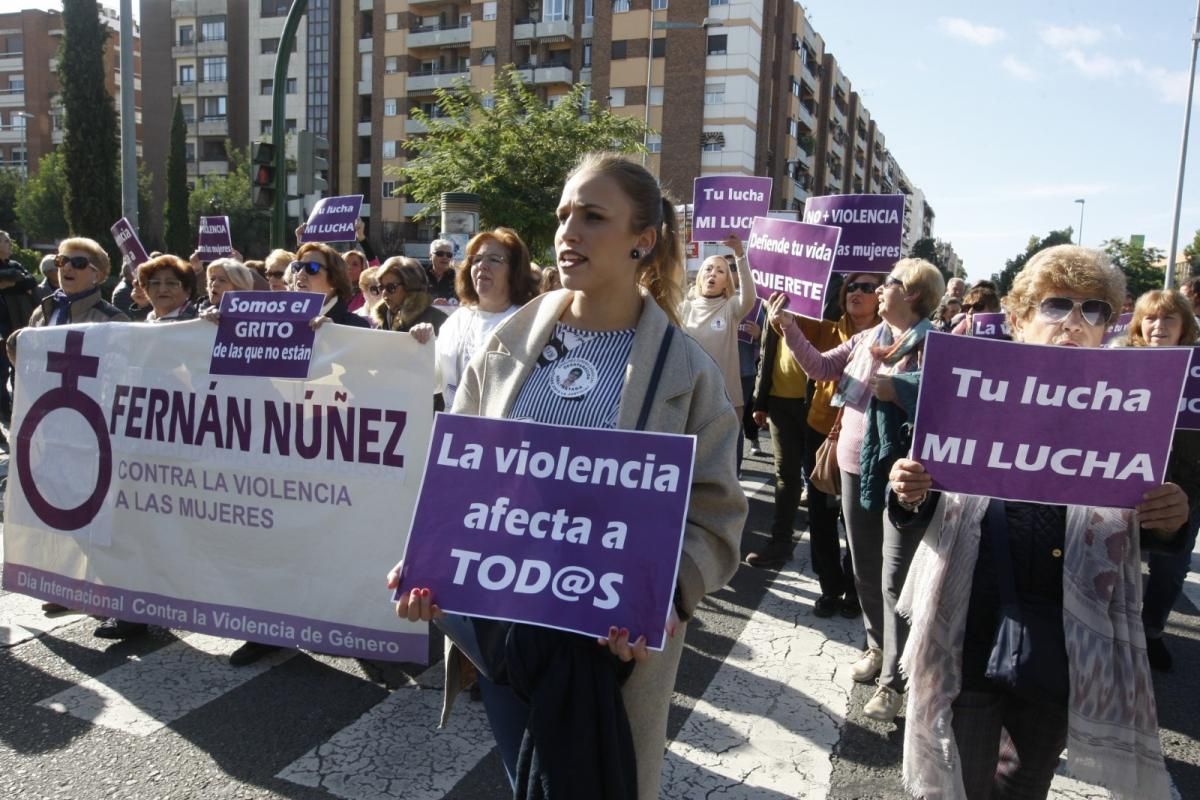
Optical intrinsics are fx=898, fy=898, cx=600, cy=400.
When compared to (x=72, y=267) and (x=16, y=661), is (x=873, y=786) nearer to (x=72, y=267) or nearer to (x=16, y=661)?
(x=16, y=661)

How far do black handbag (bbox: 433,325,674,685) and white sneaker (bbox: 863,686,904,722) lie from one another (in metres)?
2.31

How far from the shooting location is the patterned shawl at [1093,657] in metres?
2.21

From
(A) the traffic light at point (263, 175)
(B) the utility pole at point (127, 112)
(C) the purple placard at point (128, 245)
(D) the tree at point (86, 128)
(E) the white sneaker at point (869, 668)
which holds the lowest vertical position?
(E) the white sneaker at point (869, 668)

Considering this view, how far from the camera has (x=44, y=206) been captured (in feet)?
166

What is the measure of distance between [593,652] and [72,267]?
4.94m

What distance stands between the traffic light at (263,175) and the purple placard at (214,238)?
51 cm

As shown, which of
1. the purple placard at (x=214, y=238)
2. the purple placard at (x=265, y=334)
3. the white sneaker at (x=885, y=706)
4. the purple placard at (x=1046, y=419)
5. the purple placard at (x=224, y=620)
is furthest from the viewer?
the purple placard at (x=214, y=238)

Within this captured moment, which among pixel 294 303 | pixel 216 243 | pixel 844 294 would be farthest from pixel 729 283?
pixel 216 243

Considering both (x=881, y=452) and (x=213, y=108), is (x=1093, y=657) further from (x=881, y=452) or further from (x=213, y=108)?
(x=213, y=108)

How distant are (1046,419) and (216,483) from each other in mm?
3578

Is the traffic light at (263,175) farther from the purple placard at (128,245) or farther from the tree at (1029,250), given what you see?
the tree at (1029,250)

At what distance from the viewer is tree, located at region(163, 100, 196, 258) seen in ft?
163

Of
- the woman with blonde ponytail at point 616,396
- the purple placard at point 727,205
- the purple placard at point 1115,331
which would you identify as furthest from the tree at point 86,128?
the woman with blonde ponytail at point 616,396

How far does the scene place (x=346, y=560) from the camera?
4.09 m
